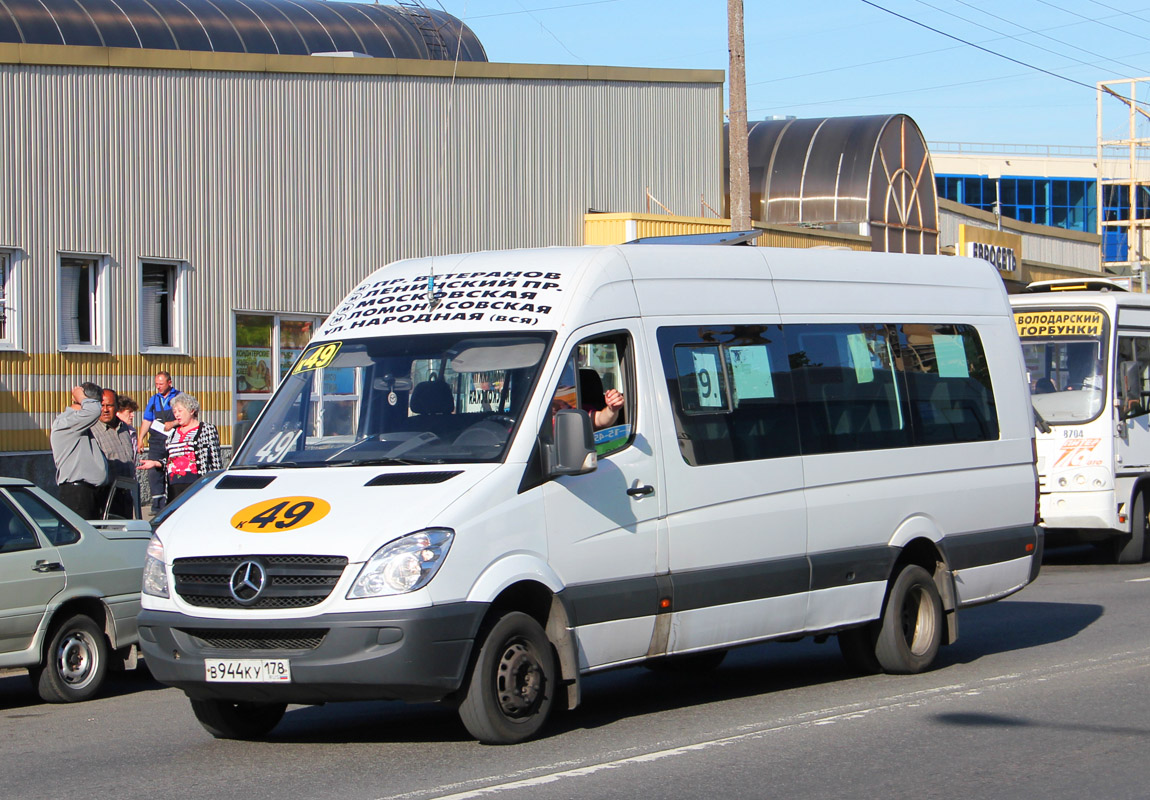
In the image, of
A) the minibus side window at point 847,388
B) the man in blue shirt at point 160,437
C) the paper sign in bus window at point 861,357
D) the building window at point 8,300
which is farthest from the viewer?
the building window at point 8,300

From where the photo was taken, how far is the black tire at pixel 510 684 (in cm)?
717

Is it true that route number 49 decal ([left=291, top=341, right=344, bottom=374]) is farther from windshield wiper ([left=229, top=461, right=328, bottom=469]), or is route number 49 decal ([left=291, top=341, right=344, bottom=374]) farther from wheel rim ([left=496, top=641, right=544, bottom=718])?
wheel rim ([left=496, top=641, right=544, bottom=718])

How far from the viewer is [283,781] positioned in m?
6.80

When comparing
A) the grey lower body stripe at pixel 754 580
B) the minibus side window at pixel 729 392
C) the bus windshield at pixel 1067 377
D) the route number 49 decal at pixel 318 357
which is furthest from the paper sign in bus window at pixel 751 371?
the bus windshield at pixel 1067 377

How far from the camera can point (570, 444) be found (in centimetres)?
744

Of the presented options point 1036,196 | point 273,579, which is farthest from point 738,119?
point 1036,196

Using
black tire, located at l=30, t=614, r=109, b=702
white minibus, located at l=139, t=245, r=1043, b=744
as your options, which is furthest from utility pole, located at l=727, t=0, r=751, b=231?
black tire, located at l=30, t=614, r=109, b=702

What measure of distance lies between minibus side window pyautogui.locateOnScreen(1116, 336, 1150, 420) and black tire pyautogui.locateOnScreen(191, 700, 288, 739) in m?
11.8

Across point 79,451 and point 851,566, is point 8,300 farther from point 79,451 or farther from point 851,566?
point 851,566

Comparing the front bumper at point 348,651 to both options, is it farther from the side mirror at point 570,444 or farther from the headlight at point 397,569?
the side mirror at point 570,444

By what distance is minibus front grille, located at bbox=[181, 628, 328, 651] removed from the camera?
22.8 feet

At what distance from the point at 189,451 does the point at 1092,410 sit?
31.8ft

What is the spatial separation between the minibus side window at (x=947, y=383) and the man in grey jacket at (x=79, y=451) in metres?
7.91

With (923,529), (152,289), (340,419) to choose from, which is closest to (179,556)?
(340,419)
